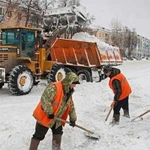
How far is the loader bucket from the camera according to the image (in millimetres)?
15609

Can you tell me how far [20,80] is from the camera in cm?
1100

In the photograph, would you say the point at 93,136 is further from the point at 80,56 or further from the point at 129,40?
the point at 129,40

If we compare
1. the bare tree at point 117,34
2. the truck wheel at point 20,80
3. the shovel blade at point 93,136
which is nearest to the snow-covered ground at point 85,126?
the shovel blade at point 93,136

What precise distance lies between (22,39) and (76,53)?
4.35m

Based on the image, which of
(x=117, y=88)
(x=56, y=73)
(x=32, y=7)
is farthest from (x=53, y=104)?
(x=32, y=7)

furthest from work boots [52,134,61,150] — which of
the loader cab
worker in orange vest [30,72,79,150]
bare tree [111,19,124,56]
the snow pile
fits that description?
bare tree [111,19,124,56]

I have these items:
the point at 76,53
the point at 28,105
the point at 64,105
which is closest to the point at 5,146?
the point at 64,105

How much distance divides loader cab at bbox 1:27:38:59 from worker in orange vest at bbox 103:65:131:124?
5593 mm

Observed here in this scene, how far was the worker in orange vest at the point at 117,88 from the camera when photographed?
6.83m

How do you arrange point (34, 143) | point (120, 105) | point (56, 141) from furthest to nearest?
point (120, 105)
point (56, 141)
point (34, 143)

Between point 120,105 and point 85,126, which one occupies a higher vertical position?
point 120,105

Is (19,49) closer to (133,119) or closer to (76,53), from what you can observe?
(76,53)

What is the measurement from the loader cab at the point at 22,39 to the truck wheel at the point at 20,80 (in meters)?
0.91

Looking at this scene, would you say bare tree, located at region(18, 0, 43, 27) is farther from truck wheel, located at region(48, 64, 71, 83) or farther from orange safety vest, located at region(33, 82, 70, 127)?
orange safety vest, located at region(33, 82, 70, 127)
